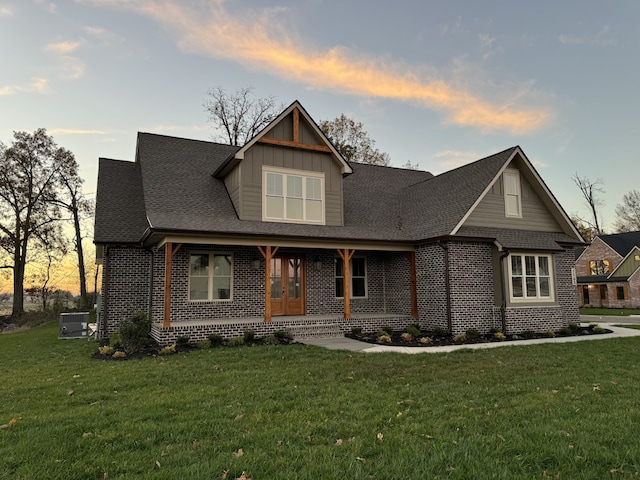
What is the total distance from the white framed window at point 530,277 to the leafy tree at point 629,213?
138ft

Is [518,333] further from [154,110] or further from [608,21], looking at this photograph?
[154,110]

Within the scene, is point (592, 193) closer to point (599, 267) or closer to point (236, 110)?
point (599, 267)

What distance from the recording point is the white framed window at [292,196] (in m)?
13.3

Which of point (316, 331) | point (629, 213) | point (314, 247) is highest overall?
point (629, 213)

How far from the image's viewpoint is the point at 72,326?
542 inches

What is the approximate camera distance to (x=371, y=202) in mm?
16328

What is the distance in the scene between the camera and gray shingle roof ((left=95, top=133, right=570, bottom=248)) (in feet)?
40.3

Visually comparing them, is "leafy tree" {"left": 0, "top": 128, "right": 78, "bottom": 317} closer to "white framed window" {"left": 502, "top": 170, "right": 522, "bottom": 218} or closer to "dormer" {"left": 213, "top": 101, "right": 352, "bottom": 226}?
"dormer" {"left": 213, "top": 101, "right": 352, "bottom": 226}

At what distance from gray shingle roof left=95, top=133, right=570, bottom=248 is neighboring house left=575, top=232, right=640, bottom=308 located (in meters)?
26.1

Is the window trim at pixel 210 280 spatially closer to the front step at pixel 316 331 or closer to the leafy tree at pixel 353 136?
the front step at pixel 316 331

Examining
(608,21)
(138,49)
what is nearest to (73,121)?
(138,49)

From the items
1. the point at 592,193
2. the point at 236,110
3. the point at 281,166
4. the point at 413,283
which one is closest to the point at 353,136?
the point at 236,110

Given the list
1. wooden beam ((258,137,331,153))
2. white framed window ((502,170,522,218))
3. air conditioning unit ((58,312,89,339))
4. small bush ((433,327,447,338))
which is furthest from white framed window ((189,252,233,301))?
white framed window ((502,170,522,218))

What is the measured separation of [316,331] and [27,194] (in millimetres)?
24560
